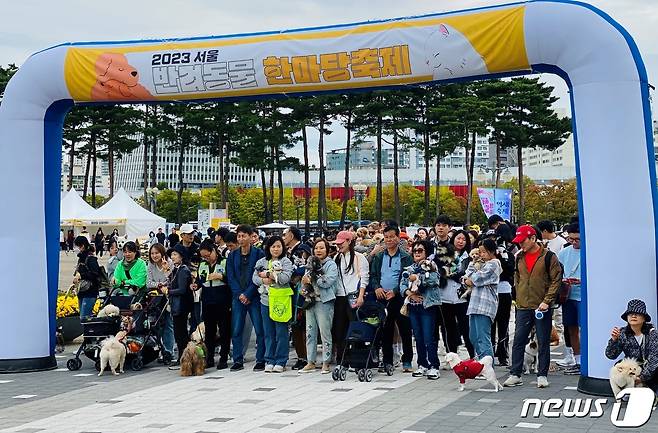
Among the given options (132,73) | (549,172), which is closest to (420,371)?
(132,73)

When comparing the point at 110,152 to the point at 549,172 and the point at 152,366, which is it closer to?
the point at 152,366

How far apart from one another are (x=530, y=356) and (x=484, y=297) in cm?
109

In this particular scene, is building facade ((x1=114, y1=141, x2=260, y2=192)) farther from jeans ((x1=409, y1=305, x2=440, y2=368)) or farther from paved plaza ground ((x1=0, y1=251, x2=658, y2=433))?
jeans ((x1=409, y1=305, x2=440, y2=368))

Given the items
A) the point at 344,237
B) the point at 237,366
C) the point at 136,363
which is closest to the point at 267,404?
the point at 237,366

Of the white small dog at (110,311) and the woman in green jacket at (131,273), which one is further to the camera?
the woman in green jacket at (131,273)

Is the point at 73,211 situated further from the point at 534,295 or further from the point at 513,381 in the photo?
the point at 534,295

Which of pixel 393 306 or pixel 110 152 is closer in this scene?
pixel 393 306

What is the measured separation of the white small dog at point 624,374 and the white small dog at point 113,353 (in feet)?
20.2

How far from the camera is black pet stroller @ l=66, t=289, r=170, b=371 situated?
37.8ft

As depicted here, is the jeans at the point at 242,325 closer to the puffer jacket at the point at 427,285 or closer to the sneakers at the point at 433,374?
the puffer jacket at the point at 427,285

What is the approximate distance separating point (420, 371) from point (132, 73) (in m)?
5.35

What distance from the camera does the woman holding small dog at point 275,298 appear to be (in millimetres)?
11141

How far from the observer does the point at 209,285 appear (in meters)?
11.5

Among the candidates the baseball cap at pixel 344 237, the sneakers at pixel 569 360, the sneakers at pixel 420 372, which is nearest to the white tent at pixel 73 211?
the baseball cap at pixel 344 237
